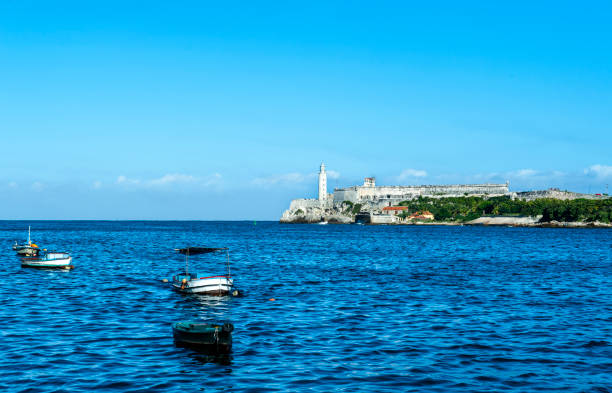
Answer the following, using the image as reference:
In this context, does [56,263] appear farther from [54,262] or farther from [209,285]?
[209,285]

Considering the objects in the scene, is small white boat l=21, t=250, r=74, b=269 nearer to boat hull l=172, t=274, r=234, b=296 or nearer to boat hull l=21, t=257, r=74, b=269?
boat hull l=21, t=257, r=74, b=269

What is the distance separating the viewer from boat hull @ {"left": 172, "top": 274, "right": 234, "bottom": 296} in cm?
3725

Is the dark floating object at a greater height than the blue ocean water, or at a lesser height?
greater

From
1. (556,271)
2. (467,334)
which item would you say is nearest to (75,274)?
(467,334)

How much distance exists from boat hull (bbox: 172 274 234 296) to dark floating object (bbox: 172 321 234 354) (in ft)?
48.6

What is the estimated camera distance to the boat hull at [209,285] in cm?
3725

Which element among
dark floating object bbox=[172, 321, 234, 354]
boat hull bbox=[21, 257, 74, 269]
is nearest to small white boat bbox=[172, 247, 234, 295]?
dark floating object bbox=[172, 321, 234, 354]

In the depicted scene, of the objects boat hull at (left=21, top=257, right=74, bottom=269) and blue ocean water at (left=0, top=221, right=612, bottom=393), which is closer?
blue ocean water at (left=0, top=221, right=612, bottom=393)

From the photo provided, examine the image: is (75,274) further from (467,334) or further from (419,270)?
(467,334)

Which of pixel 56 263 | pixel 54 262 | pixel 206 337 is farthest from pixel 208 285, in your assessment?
pixel 54 262

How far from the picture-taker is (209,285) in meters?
37.4

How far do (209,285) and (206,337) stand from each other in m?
16.4

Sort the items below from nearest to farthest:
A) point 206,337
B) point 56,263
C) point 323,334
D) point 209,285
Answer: point 206,337 < point 323,334 < point 209,285 < point 56,263

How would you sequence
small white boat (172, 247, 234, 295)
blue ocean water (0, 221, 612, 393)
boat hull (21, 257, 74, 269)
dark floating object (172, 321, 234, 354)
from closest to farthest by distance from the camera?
blue ocean water (0, 221, 612, 393)
dark floating object (172, 321, 234, 354)
small white boat (172, 247, 234, 295)
boat hull (21, 257, 74, 269)
